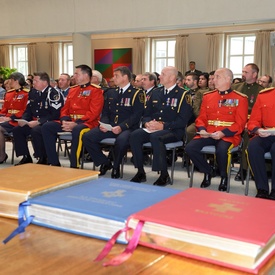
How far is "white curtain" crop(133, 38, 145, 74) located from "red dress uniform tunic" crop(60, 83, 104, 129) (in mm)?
11995

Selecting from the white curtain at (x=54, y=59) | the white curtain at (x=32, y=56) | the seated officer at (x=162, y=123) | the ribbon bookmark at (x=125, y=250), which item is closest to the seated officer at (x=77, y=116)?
the seated officer at (x=162, y=123)

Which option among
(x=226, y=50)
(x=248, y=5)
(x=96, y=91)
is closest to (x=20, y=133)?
(x=96, y=91)

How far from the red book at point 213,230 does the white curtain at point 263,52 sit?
14.6 meters

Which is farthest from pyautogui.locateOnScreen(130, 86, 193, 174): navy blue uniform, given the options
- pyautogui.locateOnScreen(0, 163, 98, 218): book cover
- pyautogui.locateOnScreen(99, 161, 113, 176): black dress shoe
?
pyautogui.locateOnScreen(0, 163, 98, 218): book cover

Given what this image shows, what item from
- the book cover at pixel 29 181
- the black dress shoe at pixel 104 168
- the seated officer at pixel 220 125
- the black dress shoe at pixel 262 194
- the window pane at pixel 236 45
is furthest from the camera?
the window pane at pixel 236 45

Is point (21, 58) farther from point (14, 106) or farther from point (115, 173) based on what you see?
point (115, 173)

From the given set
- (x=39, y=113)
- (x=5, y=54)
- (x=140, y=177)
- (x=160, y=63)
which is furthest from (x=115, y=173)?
(x=5, y=54)

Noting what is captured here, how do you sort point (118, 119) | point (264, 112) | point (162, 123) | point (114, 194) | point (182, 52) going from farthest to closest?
1. point (182, 52)
2. point (118, 119)
3. point (162, 123)
4. point (264, 112)
5. point (114, 194)

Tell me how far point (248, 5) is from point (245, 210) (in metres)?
7.08

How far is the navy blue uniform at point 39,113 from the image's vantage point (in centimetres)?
580

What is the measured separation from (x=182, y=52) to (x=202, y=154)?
1242cm

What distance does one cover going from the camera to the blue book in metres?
0.90

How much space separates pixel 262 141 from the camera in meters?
4.27

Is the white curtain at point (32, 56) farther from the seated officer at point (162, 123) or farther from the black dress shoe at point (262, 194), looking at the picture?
the black dress shoe at point (262, 194)
